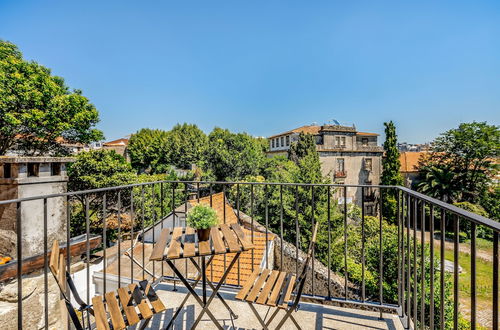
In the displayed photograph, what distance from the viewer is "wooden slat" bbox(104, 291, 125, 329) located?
1.51m

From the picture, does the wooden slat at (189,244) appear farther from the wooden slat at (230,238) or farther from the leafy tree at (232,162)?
the leafy tree at (232,162)

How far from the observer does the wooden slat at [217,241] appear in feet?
5.66

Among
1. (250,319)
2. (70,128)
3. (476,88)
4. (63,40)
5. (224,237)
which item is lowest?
(250,319)

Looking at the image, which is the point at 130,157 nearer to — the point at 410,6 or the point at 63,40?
the point at 63,40

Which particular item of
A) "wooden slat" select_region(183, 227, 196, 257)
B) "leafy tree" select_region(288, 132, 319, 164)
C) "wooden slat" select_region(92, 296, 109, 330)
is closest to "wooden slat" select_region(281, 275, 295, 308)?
"wooden slat" select_region(183, 227, 196, 257)

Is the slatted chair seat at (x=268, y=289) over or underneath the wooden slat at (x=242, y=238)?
underneath

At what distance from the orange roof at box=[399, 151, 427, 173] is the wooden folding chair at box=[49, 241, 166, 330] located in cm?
3057

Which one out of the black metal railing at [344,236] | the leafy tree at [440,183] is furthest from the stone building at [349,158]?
the leafy tree at [440,183]

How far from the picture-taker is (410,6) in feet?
29.7

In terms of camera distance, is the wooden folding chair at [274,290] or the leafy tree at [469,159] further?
the leafy tree at [469,159]

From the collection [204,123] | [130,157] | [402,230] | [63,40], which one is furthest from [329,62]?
[130,157]

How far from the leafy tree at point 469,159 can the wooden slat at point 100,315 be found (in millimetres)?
29110

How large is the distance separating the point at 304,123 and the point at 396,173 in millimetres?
13075

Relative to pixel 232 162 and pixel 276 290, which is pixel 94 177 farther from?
pixel 276 290
